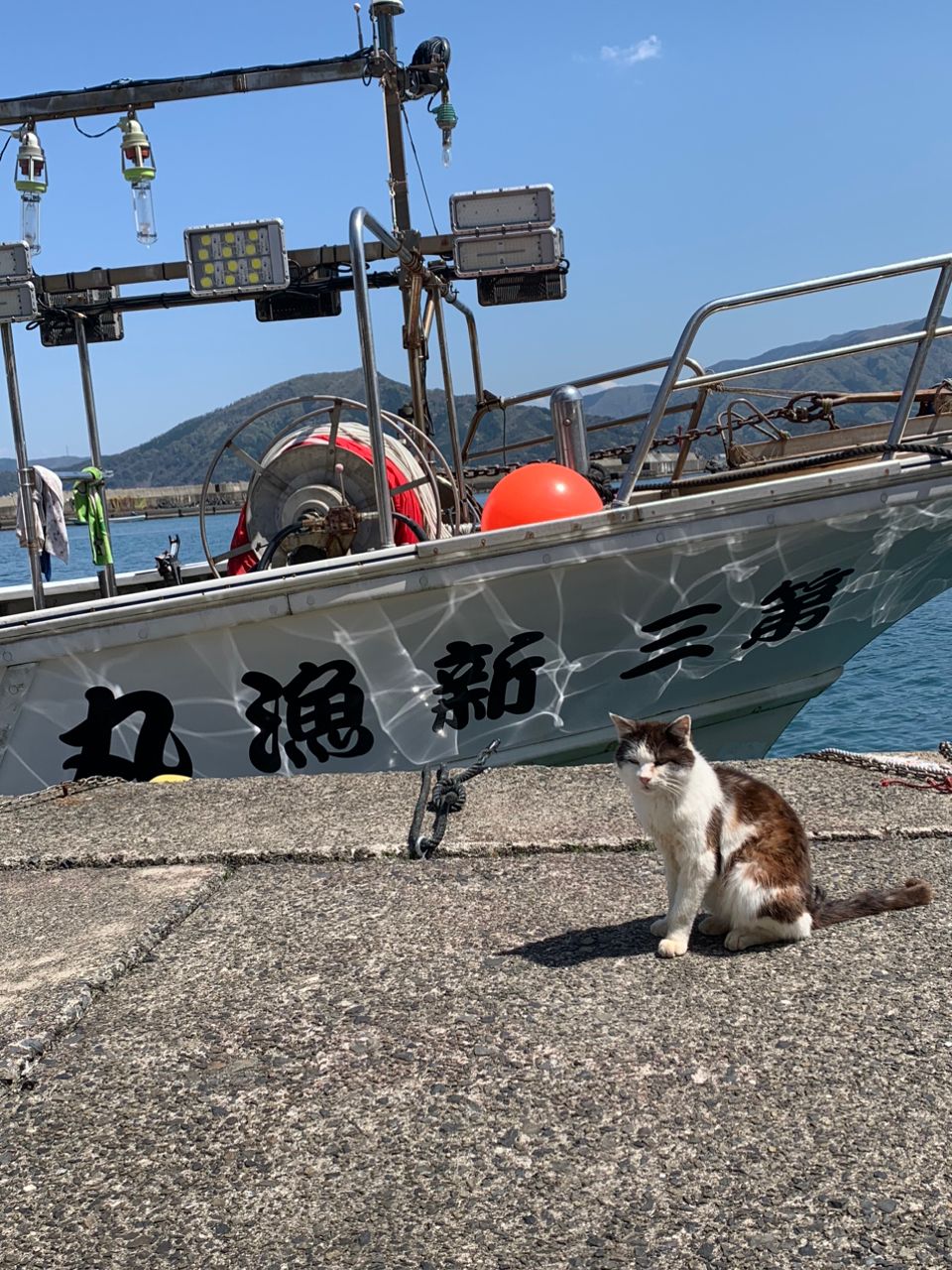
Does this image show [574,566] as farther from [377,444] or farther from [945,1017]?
[945,1017]

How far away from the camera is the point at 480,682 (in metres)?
6.43

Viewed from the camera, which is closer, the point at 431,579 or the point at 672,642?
the point at 431,579

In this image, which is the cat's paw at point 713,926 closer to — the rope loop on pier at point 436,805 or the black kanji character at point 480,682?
the rope loop on pier at point 436,805

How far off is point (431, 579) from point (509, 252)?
197 cm

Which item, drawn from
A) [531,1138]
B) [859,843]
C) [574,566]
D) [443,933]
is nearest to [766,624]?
[574,566]

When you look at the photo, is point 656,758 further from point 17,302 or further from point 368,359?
point 17,302

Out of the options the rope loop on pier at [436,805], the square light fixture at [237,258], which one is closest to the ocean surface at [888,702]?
the square light fixture at [237,258]

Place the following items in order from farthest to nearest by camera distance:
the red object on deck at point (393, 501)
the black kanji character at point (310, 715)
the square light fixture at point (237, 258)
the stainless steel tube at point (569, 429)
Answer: the stainless steel tube at point (569, 429), the red object on deck at point (393, 501), the square light fixture at point (237, 258), the black kanji character at point (310, 715)

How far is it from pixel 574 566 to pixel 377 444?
1112mm

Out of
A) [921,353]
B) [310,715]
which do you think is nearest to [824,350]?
[921,353]

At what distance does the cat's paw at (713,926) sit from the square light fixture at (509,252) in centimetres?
444

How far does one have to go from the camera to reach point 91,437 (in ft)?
25.0

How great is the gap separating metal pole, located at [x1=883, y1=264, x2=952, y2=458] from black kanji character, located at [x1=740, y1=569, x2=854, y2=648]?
735mm

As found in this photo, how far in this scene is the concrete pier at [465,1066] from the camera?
2123mm
